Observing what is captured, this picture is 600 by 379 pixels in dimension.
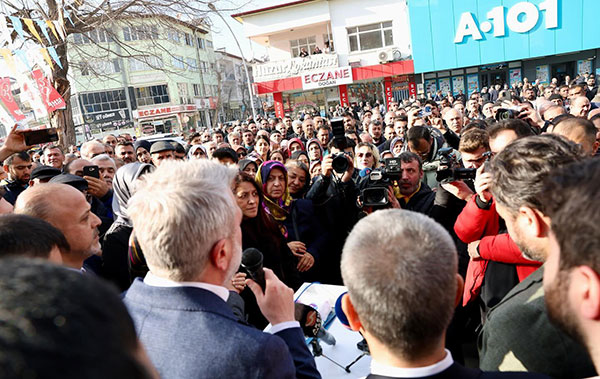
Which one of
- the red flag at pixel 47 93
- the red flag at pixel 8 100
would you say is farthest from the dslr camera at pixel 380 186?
the red flag at pixel 47 93

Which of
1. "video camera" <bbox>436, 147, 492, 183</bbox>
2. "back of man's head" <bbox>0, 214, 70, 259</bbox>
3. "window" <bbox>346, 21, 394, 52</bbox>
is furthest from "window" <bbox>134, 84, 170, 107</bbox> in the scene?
"back of man's head" <bbox>0, 214, 70, 259</bbox>

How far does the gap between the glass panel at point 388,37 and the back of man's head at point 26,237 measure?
21555 mm

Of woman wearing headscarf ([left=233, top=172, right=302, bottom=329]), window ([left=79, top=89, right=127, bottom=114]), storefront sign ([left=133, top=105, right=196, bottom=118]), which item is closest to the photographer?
woman wearing headscarf ([left=233, top=172, right=302, bottom=329])

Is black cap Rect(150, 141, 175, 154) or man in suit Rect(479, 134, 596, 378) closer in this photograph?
man in suit Rect(479, 134, 596, 378)

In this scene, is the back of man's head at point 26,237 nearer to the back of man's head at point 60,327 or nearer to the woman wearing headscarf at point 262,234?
the back of man's head at point 60,327

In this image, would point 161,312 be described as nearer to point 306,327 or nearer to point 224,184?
point 224,184

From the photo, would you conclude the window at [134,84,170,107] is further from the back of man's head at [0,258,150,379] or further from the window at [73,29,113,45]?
the back of man's head at [0,258,150,379]

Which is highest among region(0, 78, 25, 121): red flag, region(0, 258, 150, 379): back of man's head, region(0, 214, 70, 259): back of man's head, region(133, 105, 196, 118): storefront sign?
region(133, 105, 196, 118): storefront sign

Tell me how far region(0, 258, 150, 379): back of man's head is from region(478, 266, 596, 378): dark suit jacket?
1.26m

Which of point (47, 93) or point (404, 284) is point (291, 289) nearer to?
point (404, 284)

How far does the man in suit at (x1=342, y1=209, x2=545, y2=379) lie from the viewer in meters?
0.94

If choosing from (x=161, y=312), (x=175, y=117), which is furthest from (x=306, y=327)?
(x=175, y=117)

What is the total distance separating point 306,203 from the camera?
3445mm

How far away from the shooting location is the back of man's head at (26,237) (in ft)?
4.34
